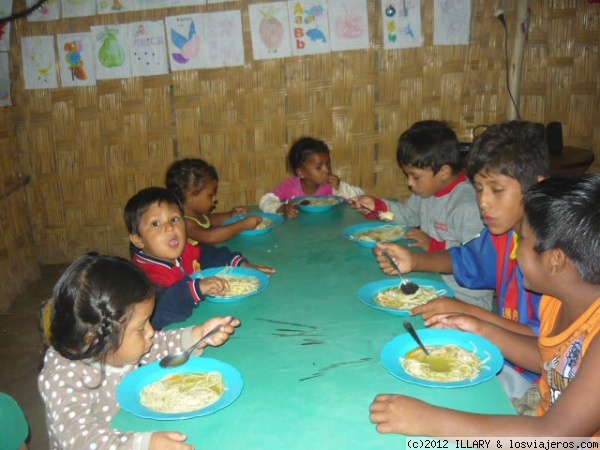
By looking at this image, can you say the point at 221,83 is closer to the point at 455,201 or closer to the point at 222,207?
the point at 222,207

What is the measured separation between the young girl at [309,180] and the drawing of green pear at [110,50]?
1929 millimetres

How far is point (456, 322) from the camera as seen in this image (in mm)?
1800

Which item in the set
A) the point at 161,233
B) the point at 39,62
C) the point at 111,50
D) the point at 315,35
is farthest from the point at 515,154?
the point at 39,62

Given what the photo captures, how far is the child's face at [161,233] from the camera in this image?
2.44 metres

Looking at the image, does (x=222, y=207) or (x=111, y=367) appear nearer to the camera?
(x=111, y=367)

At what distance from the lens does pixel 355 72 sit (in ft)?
15.6

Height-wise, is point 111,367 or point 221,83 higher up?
point 221,83

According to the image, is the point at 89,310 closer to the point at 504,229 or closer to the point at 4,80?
the point at 504,229

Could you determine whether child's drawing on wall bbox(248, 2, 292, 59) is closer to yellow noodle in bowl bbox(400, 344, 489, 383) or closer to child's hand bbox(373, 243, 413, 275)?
child's hand bbox(373, 243, 413, 275)

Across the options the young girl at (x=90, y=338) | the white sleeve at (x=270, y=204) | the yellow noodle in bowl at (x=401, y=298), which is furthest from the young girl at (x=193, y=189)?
the young girl at (x=90, y=338)

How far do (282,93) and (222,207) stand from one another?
1.25m

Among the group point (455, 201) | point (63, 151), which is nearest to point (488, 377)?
point (455, 201)

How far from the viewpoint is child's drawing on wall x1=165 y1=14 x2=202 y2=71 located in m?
4.67

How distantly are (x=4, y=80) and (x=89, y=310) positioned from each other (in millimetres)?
4168
